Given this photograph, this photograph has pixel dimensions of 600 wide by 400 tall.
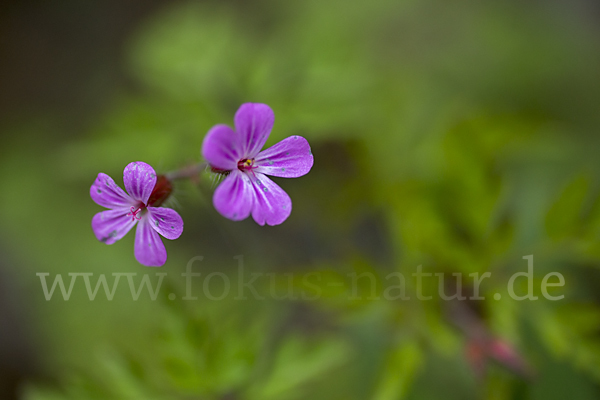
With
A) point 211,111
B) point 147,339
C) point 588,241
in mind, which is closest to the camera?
point 588,241

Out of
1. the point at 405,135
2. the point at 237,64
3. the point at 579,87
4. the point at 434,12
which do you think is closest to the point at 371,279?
the point at 405,135

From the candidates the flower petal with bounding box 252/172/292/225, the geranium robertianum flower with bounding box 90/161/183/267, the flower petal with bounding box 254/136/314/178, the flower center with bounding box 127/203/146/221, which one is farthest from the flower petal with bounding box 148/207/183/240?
the flower petal with bounding box 254/136/314/178

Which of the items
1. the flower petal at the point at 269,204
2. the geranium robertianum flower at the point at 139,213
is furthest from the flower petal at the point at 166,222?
the flower petal at the point at 269,204

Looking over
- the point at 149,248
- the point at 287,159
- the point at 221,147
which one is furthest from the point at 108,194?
the point at 287,159

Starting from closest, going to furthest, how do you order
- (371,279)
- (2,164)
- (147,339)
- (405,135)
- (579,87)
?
(371,279) < (405,135) < (147,339) < (579,87) < (2,164)

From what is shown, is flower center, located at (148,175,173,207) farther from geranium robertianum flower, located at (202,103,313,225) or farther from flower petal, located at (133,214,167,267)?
geranium robertianum flower, located at (202,103,313,225)

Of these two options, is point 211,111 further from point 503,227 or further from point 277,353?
point 503,227

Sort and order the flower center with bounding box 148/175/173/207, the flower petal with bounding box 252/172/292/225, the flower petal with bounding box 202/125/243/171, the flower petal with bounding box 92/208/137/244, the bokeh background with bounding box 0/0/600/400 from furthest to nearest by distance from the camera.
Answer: the bokeh background with bounding box 0/0/600/400
the flower center with bounding box 148/175/173/207
the flower petal with bounding box 92/208/137/244
the flower petal with bounding box 252/172/292/225
the flower petal with bounding box 202/125/243/171
